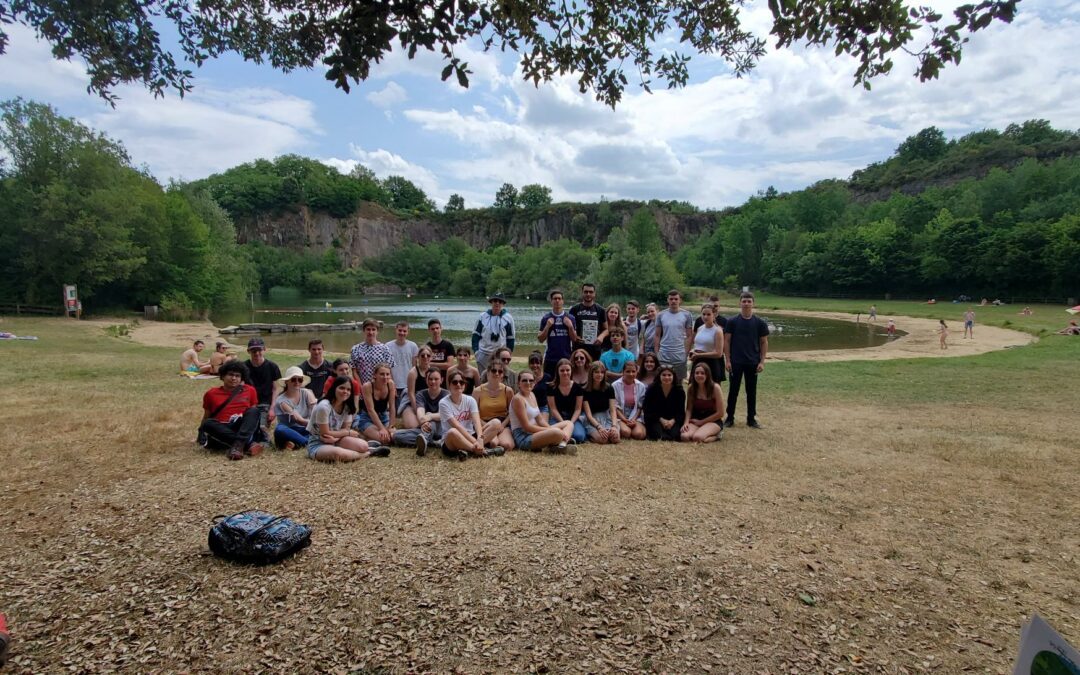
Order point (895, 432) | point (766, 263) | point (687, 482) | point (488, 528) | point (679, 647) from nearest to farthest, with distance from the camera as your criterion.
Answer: point (679, 647) → point (488, 528) → point (687, 482) → point (895, 432) → point (766, 263)

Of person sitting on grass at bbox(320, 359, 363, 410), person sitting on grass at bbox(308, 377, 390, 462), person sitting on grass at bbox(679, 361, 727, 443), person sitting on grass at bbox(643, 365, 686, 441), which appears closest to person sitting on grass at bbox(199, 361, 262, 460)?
person sitting on grass at bbox(308, 377, 390, 462)

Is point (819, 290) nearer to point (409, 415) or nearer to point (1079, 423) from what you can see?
point (1079, 423)

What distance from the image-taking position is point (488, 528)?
436 centimetres

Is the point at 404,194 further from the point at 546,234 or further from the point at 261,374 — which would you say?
the point at 261,374

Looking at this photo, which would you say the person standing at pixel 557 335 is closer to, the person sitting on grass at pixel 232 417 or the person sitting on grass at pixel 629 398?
the person sitting on grass at pixel 629 398

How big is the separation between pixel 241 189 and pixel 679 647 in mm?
152670

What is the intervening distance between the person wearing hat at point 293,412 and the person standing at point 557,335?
10.5 feet

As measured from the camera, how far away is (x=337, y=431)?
20.8ft

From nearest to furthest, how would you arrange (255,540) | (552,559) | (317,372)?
(255,540), (552,559), (317,372)

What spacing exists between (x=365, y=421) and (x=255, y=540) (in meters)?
3.17

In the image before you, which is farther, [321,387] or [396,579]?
[321,387]

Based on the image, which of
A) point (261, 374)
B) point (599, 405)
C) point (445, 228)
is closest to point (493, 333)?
point (599, 405)

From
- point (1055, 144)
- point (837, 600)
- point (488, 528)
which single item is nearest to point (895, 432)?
point (837, 600)

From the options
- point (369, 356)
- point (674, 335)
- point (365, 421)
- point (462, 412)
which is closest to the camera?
point (462, 412)
